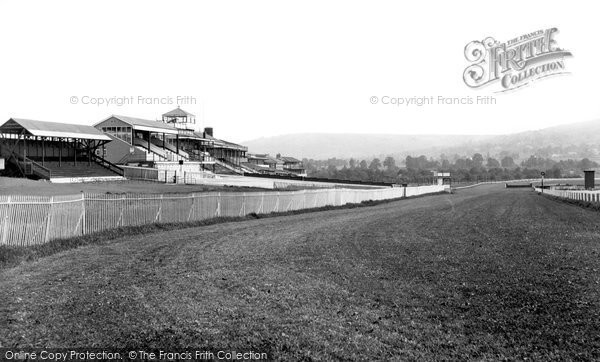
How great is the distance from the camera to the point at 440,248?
47.1ft

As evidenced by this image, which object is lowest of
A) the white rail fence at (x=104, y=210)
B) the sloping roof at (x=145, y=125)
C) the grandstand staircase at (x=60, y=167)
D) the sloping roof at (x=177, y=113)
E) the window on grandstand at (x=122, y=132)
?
the white rail fence at (x=104, y=210)

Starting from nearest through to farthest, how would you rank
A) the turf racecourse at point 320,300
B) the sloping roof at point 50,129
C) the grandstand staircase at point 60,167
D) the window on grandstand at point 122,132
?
the turf racecourse at point 320,300 → the grandstand staircase at point 60,167 → the sloping roof at point 50,129 → the window on grandstand at point 122,132

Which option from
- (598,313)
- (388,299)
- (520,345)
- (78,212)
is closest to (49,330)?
(388,299)

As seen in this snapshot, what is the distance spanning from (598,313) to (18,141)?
53.6 metres

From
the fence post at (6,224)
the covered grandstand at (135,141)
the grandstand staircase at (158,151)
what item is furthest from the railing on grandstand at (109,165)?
the fence post at (6,224)

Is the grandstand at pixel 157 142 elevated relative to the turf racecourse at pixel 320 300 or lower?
elevated

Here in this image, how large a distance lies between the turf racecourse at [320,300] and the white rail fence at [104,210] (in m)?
1.37

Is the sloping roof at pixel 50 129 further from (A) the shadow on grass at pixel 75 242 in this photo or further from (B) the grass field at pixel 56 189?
(A) the shadow on grass at pixel 75 242

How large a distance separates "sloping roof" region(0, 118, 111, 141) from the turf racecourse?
134ft

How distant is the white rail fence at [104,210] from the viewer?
13539 mm

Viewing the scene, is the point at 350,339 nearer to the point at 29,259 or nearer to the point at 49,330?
the point at 49,330

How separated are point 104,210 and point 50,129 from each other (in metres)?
39.9

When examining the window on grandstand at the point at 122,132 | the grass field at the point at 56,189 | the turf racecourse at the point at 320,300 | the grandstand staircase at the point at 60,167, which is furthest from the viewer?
the window on grandstand at the point at 122,132

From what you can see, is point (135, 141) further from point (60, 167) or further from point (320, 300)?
point (320, 300)
